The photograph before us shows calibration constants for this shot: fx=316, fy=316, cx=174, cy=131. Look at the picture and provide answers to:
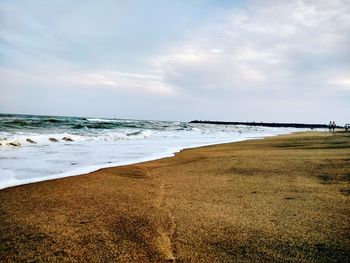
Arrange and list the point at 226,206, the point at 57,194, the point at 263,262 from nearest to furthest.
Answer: the point at 263,262 < the point at 226,206 < the point at 57,194

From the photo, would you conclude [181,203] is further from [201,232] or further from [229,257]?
[229,257]

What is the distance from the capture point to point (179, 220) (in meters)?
2.62

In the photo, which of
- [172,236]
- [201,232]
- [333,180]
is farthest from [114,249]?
[333,180]

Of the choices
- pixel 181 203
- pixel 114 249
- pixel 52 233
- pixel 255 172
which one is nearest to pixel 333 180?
pixel 255 172

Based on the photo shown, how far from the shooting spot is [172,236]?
90.1 inches

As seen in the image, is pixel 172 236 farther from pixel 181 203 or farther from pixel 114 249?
pixel 181 203

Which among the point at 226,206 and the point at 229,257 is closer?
the point at 229,257

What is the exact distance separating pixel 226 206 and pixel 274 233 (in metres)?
0.75

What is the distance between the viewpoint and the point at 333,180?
414cm

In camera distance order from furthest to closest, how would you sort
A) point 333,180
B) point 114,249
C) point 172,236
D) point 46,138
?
point 46,138, point 333,180, point 172,236, point 114,249

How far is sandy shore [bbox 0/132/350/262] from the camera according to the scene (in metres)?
2.01

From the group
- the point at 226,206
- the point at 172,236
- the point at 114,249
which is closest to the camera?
the point at 114,249

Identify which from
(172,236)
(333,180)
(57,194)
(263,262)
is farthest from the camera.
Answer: (333,180)

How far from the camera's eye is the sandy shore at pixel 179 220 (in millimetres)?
2006
